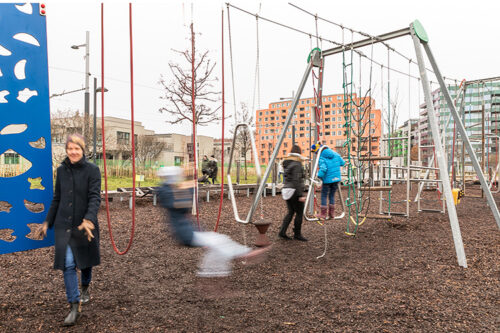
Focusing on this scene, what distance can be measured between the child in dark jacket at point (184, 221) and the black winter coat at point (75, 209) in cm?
96

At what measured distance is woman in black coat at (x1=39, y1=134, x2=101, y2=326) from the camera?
290 centimetres

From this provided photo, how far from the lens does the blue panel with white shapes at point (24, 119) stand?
3266mm

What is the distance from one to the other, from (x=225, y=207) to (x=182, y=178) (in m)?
6.76

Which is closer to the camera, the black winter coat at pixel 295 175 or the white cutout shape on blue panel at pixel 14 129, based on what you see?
the white cutout shape on blue panel at pixel 14 129

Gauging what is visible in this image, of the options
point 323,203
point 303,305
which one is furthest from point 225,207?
point 303,305

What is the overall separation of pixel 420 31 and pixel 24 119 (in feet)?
16.5

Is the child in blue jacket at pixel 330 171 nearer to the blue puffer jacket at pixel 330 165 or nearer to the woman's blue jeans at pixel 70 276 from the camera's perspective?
the blue puffer jacket at pixel 330 165

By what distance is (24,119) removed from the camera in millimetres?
3357

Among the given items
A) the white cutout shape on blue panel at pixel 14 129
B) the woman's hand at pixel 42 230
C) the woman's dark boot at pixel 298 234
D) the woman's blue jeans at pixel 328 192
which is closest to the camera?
the woman's hand at pixel 42 230

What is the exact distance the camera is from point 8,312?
10.4 ft

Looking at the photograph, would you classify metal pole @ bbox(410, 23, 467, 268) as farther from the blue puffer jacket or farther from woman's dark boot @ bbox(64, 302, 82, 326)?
woman's dark boot @ bbox(64, 302, 82, 326)

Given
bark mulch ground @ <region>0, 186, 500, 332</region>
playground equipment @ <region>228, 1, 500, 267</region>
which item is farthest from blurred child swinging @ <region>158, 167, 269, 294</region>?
playground equipment @ <region>228, 1, 500, 267</region>

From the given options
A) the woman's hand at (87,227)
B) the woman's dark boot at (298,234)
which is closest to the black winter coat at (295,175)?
the woman's dark boot at (298,234)

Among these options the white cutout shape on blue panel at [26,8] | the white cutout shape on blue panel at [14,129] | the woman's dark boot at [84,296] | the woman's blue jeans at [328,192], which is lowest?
the woman's dark boot at [84,296]
